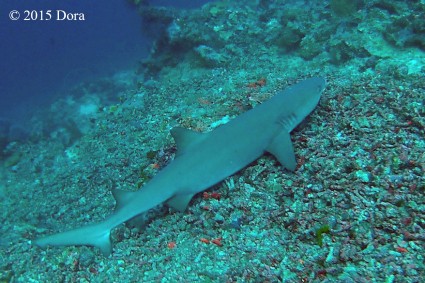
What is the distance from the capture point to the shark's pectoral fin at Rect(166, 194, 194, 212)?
3971 millimetres

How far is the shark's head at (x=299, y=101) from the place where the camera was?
4.18 metres

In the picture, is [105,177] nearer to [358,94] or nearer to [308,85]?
[308,85]

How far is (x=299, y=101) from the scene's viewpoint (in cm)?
424

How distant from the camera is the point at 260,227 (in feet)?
11.7

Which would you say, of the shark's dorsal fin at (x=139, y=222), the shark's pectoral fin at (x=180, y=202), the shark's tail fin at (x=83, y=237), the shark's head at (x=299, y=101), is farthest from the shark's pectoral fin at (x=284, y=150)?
the shark's tail fin at (x=83, y=237)

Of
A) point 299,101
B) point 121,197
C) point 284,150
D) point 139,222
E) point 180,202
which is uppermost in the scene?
point 299,101

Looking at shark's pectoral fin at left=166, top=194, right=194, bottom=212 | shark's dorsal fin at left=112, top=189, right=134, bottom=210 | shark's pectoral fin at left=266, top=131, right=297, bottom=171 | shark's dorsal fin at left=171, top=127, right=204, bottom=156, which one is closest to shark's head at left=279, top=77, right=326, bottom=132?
shark's pectoral fin at left=266, top=131, right=297, bottom=171

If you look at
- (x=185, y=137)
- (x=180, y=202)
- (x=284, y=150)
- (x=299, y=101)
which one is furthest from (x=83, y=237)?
(x=299, y=101)

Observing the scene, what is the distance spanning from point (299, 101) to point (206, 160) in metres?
1.38

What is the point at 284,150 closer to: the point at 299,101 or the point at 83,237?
the point at 299,101

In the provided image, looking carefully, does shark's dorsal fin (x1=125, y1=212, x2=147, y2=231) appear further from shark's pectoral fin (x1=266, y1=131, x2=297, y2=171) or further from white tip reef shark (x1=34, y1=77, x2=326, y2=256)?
shark's pectoral fin (x1=266, y1=131, x2=297, y2=171)

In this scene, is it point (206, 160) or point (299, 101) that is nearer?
point (206, 160)

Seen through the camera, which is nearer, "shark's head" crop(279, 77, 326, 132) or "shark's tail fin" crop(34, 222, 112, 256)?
"shark's tail fin" crop(34, 222, 112, 256)

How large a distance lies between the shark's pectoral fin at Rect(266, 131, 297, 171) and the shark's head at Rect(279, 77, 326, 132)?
21cm
